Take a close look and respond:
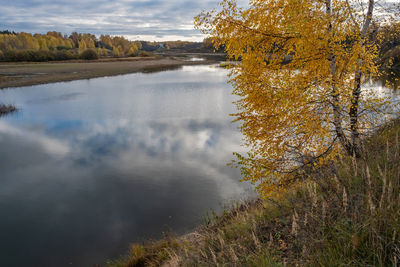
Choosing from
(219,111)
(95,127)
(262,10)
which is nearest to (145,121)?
(95,127)

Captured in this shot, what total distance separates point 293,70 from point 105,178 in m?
12.5

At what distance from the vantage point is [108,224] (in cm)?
1177

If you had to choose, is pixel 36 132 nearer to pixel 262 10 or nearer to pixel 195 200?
pixel 195 200

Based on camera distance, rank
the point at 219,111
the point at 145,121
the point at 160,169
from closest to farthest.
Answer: the point at 160,169, the point at 145,121, the point at 219,111

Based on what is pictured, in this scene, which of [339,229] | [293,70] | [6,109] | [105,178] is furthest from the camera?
[6,109]

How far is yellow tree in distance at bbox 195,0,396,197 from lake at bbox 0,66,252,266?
5.48 meters

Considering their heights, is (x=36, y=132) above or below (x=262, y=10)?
below

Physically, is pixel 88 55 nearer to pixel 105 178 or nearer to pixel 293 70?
pixel 105 178

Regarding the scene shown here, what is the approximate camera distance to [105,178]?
16.0m

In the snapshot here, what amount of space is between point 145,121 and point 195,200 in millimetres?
16579

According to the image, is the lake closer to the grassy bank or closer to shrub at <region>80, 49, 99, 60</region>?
the grassy bank

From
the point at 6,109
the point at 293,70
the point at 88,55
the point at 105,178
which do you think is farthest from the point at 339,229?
the point at 88,55

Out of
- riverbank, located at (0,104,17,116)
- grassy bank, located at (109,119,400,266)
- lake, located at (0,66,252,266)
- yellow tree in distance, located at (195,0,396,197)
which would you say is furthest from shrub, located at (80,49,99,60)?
grassy bank, located at (109,119,400,266)

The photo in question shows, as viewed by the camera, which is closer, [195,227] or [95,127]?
[195,227]
